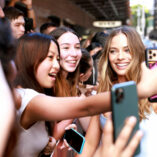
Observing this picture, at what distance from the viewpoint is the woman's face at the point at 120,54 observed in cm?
187

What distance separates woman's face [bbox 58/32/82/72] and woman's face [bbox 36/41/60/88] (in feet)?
2.16

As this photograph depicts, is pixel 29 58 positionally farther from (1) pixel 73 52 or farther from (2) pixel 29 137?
(1) pixel 73 52

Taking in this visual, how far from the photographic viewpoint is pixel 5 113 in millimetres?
532

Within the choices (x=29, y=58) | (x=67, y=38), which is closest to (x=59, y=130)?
(x=29, y=58)

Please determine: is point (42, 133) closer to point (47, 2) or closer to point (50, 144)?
point (50, 144)

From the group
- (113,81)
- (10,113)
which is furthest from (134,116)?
(113,81)

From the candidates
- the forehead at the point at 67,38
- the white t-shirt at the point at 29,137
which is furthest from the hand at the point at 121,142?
the forehead at the point at 67,38

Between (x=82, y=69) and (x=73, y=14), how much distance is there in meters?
11.0

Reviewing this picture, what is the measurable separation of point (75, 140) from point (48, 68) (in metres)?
0.49

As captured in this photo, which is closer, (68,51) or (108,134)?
(108,134)

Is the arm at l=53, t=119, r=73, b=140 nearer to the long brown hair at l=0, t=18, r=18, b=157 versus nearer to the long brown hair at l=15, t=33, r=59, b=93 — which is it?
the long brown hair at l=15, t=33, r=59, b=93

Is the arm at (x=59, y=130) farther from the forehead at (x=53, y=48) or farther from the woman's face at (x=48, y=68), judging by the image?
the forehead at (x=53, y=48)

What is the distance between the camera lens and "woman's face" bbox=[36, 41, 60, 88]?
153 centimetres

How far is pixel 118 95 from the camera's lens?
2.13 feet
